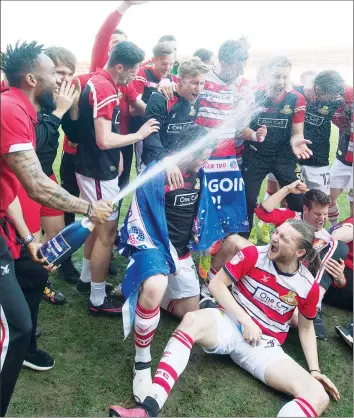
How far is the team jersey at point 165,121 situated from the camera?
10.0 ft

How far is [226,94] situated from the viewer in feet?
12.3

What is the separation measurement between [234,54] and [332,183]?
1.82 meters

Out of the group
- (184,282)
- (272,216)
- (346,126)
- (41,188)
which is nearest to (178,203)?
(184,282)

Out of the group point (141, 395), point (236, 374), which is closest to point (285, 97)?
point (236, 374)

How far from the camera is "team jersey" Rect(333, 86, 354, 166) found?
4180 mm

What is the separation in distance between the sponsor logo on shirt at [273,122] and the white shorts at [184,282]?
1.47 metres

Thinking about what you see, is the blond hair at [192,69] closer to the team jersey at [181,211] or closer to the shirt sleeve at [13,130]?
the team jersey at [181,211]

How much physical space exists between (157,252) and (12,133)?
3.66ft

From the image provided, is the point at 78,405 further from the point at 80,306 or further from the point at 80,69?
the point at 80,69

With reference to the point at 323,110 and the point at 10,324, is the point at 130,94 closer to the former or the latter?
the point at 323,110

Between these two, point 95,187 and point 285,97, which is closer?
point 95,187

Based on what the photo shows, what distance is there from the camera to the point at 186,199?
3.02 m

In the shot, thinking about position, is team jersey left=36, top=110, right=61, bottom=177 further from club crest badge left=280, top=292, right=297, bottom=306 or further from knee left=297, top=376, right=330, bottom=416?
knee left=297, top=376, right=330, bottom=416

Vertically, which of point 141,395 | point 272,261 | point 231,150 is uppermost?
point 231,150
